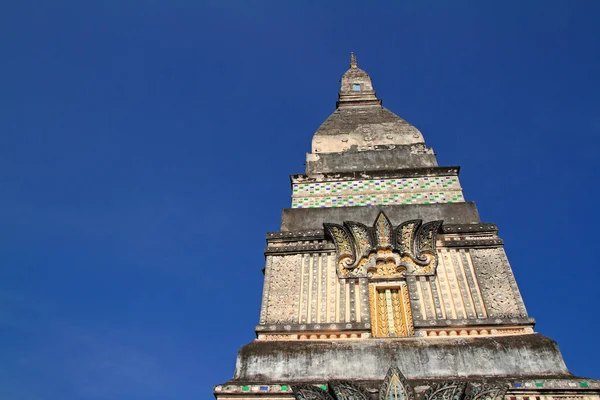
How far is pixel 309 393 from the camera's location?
25.0ft

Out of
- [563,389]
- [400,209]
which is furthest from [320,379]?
[400,209]

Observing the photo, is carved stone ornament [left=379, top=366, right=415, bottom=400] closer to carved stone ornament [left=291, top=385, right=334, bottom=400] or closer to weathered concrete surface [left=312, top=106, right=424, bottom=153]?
carved stone ornament [left=291, top=385, right=334, bottom=400]

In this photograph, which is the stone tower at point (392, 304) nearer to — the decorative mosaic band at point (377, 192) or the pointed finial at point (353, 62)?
the decorative mosaic band at point (377, 192)

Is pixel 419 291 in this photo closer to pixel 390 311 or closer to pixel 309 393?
pixel 390 311

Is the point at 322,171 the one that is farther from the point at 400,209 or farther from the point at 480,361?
the point at 480,361

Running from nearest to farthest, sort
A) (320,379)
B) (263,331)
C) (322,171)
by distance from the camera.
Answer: (320,379), (263,331), (322,171)

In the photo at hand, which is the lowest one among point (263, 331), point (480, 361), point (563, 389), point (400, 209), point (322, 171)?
point (563, 389)

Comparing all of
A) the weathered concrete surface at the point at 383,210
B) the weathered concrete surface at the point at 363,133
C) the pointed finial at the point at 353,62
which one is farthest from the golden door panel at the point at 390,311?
the pointed finial at the point at 353,62

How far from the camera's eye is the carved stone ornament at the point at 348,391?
7.50 m

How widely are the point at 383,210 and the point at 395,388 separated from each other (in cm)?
445

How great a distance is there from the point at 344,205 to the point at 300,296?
2.86 meters

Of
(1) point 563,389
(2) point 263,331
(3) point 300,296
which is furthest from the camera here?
(3) point 300,296

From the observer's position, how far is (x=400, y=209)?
11062 mm

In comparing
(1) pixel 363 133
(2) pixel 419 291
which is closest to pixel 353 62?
(1) pixel 363 133
